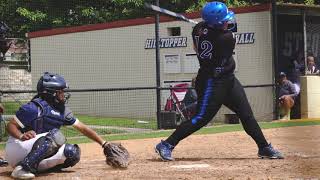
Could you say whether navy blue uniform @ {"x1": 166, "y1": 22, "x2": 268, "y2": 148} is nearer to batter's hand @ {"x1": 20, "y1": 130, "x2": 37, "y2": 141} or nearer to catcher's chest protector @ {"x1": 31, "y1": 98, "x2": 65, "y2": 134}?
catcher's chest protector @ {"x1": 31, "y1": 98, "x2": 65, "y2": 134}

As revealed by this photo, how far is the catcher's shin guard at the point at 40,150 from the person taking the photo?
229 inches

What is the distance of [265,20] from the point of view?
16188 millimetres

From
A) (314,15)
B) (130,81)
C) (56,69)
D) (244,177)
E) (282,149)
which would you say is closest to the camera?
(244,177)

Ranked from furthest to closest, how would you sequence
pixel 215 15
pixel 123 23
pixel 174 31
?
pixel 123 23 → pixel 174 31 → pixel 215 15

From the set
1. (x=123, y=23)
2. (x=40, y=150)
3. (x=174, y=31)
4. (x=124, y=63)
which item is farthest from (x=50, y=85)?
(x=124, y=63)

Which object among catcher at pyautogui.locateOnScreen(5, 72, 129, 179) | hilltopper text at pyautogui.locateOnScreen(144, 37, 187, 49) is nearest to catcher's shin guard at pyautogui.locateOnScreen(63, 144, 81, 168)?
catcher at pyautogui.locateOnScreen(5, 72, 129, 179)

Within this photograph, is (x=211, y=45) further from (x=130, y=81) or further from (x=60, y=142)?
(x=130, y=81)

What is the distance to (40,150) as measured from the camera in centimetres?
581

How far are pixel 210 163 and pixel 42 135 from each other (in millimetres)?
1957

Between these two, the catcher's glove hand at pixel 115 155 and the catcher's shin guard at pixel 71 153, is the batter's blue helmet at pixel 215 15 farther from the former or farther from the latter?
the catcher's shin guard at pixel 71 153

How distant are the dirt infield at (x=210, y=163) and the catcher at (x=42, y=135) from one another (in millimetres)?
158

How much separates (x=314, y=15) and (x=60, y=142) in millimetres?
13097

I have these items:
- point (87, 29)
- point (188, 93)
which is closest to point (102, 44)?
point (87, 29)

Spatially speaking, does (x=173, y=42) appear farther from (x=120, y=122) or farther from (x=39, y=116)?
(x=39, y=116)
